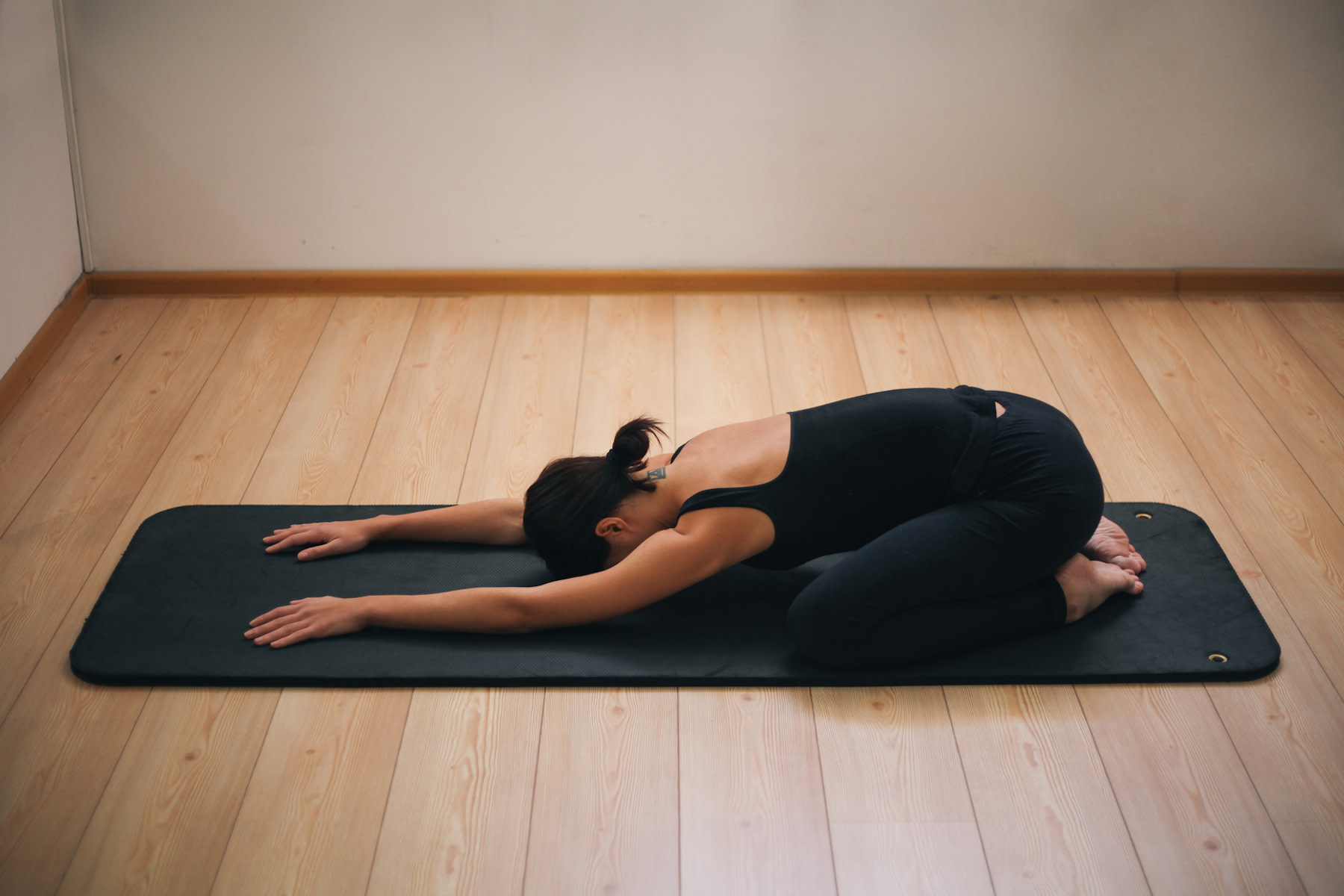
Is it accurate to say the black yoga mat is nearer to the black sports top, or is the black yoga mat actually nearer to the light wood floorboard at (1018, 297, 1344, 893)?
the light wood floorboard at (1018, 297, 1344, 893)

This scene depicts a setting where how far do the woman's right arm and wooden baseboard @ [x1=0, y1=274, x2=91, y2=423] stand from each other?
0.98 m

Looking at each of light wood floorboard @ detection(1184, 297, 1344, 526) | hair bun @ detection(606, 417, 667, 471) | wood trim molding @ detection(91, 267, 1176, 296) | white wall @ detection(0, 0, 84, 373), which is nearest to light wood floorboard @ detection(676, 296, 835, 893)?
hair bun @ detection(606, 417, 667, 471)

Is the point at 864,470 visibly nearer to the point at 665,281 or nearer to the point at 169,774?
the point at 169,774

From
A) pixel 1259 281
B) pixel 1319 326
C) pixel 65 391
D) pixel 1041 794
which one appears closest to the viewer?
pixel 1041 794

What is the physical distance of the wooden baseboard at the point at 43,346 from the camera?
2582mm

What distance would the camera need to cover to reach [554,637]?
188 centimetres

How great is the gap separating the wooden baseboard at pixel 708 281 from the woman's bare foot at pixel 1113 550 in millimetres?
1278

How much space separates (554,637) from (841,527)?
536 mm

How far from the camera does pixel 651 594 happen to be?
1748mm

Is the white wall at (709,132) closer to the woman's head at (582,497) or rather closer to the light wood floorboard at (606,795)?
the woman's head at (582,497)

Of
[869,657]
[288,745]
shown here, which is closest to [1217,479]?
[869,657]

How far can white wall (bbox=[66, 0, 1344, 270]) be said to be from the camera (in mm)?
2865

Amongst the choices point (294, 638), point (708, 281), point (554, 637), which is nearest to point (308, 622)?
point (294, 638)

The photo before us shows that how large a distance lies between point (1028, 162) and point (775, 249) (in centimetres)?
75
